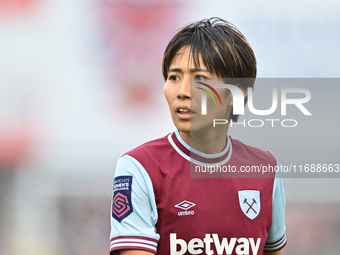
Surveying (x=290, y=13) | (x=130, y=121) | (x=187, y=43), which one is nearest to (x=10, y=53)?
(x=130, y=121)

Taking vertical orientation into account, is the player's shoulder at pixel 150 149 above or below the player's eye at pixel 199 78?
below

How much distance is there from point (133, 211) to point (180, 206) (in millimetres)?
101

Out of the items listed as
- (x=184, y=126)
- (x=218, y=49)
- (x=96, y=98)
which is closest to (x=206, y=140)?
(x=184, y=126)

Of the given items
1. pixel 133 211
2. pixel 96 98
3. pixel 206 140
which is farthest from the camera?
pixel 96 98

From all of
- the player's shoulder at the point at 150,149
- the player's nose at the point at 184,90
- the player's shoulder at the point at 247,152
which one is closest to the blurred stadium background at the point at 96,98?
the player's shoulder at the point at 247,152

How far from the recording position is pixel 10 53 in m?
3.51

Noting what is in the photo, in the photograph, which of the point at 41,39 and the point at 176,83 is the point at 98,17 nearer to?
the point at 41,39

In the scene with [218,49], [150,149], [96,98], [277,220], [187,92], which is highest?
[96,98]

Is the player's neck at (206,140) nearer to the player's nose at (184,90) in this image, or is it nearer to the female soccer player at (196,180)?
the female soccer player at (196,180)

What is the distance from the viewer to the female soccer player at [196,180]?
88cm

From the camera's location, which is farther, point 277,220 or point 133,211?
point 277,220

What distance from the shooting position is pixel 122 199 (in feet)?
2.92

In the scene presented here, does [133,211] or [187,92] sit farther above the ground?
[187,92]

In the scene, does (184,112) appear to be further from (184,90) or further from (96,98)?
(96,98)
